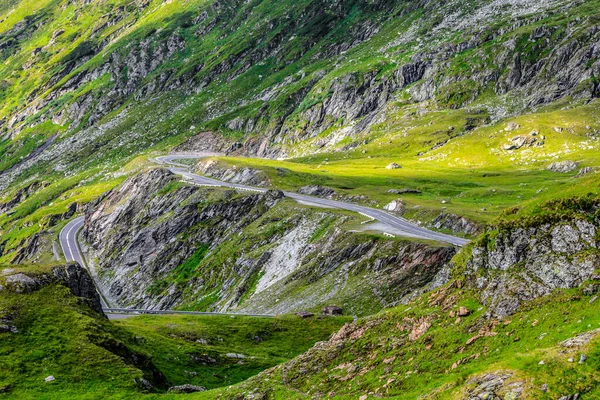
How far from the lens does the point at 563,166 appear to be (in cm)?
14588

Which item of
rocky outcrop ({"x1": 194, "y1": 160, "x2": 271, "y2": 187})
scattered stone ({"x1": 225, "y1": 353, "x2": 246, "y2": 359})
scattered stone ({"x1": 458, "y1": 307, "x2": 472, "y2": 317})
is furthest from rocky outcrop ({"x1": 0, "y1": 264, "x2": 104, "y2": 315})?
rocky outcrop ({"x1": 194, "y1": 160, "x2": 271, "y2": 187})

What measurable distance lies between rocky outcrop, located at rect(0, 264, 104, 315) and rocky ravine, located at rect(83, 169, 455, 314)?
3170cm

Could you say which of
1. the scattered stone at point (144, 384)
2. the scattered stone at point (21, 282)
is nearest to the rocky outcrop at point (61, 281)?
the scattered stone at point (21, 282)

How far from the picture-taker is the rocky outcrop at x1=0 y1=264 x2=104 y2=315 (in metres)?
52.1

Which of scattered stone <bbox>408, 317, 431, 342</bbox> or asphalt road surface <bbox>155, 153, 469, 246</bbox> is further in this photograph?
asphalt road surface <bbox>155, 153, 469, 246</bbox>

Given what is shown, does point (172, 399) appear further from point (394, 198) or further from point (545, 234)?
point (394, 198)

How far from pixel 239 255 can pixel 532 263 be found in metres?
84.0

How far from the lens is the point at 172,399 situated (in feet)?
133

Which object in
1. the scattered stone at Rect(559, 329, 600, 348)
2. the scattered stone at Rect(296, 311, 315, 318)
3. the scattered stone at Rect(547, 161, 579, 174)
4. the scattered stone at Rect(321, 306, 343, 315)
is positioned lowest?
the scattered stone at Rect(547, 161, 579, 174)

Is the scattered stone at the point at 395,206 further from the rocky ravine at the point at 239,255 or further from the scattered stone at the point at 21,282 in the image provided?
the scattered stone at the point at 21,282

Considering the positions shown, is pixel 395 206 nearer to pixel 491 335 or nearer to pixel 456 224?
pixel 456 224

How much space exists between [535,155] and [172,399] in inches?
5989

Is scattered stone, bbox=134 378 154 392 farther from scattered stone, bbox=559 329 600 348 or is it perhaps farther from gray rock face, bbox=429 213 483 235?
gray rock face, bbox=429 213 483 235

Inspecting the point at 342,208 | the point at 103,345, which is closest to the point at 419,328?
the point at 103,345
